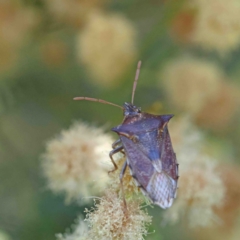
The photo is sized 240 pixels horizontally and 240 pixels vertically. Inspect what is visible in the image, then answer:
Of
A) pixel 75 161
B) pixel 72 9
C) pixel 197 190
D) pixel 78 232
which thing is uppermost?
pixel 72 9

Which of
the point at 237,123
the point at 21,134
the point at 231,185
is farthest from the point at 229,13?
the point at 21,134

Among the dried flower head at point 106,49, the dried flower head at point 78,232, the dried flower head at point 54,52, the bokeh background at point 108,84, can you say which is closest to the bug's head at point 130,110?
the bokeh background at point 108,84

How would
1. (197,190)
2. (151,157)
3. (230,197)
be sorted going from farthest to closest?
1. (230,197)
2. (197,190)
3. (151,157)

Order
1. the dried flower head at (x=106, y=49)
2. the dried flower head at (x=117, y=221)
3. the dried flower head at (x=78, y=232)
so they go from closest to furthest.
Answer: the dried flower head at (x=117, y=221)
the dried flower head at (x=78, y=232)
the dried flower head at (x=106, y=49)

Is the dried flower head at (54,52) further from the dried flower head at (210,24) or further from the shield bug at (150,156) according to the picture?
the shield bug at (150,156)

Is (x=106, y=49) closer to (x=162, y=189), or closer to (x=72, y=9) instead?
(x=72, y=9)

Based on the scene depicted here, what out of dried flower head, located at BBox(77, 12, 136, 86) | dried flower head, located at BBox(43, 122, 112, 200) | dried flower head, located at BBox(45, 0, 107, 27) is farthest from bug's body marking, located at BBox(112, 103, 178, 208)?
dried flower head, located at BBox(45, 0, 107, 27)

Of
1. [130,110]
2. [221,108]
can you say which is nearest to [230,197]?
[221,108]

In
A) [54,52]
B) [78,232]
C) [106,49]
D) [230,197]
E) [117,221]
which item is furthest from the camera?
[54,52]

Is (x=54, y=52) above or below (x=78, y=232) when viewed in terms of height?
above
